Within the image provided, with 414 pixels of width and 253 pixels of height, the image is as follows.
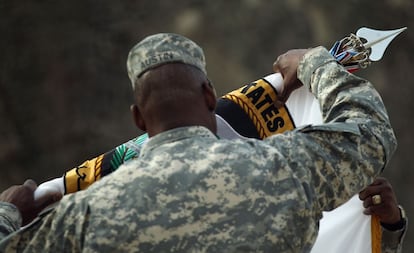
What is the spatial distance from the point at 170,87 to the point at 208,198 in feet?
0.72

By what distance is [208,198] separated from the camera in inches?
66.9

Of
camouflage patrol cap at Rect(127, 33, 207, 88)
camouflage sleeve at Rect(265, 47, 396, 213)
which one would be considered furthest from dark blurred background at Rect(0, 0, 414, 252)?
camouflage patrol cap at Rect(127, 33, 207, 88)

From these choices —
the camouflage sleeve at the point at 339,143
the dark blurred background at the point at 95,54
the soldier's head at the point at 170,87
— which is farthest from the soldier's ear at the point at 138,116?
the dark blurred background at the point at 95,54

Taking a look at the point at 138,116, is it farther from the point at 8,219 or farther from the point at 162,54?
the point at 8,219

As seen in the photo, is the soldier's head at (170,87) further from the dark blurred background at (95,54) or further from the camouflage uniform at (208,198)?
the dark blurred background at (95,54)

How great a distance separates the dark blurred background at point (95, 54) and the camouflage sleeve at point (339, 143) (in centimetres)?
305

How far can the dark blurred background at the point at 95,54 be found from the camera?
5.02 m

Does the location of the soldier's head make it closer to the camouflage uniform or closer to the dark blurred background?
the camouflage uniform

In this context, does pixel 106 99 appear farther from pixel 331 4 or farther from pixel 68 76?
pixel 331 4

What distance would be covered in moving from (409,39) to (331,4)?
1.62 ft

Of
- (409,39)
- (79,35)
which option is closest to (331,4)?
(409,39)

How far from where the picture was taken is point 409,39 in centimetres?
527

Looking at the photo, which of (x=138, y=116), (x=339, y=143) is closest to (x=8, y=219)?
(x=138, y=116)

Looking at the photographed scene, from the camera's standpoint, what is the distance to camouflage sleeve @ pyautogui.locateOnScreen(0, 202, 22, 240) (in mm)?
1804
